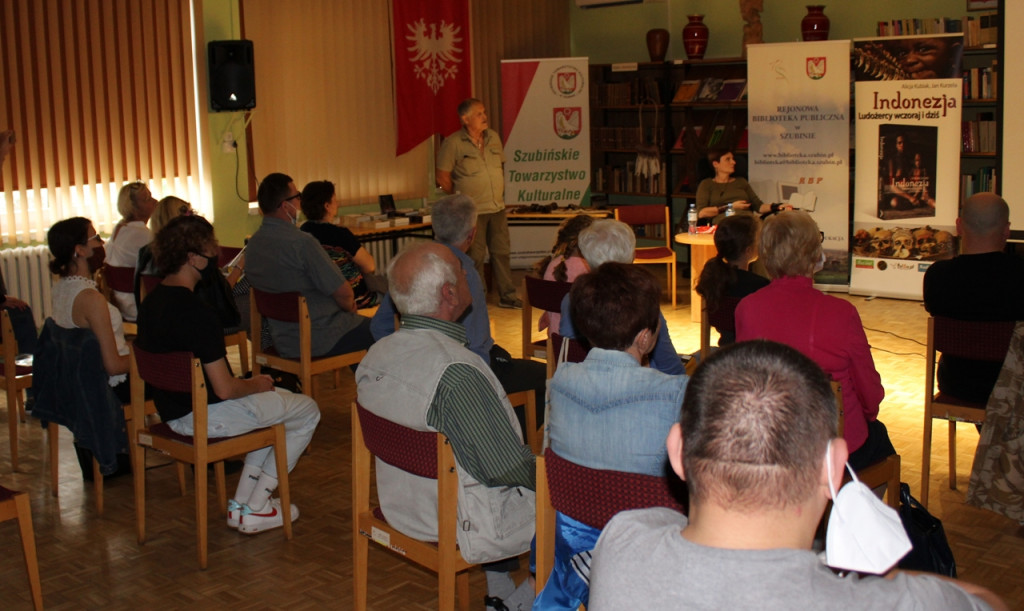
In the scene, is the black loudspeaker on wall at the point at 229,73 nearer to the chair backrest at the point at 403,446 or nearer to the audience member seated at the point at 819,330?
the audience member seated at the point at 819,330

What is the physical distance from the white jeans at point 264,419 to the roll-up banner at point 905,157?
5777 mm

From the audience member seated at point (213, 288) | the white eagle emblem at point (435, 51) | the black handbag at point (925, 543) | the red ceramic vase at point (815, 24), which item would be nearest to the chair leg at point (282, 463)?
the audience member seated at point (213, 288)

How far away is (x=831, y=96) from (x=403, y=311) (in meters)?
6.45

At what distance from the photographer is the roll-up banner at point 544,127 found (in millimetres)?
10055

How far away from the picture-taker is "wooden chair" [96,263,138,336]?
561cm

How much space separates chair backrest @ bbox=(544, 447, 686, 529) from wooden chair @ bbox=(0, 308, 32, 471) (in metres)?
3.26

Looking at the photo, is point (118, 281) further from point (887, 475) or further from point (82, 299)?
point (887, 475)

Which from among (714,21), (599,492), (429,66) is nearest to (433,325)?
(599,492)

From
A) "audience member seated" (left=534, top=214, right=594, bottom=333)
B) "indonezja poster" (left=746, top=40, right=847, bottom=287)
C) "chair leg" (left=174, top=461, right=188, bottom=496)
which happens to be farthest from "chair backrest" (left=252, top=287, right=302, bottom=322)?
"indonezja poster" (left=746, top=40, right=847, bottom=287)

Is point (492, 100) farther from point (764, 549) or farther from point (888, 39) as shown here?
point (764, 549)

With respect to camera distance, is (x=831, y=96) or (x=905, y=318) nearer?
(x=905, y=318)

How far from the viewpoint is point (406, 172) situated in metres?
9.76

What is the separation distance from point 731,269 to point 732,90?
5.44 meters

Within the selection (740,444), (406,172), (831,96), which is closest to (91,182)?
(406,172)
